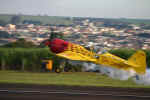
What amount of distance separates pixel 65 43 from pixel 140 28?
15630 millimetres

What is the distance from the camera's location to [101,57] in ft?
56.0

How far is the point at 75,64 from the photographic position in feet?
70.7

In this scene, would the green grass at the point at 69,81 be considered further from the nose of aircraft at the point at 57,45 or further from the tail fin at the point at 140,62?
the nose of aircraft at the point at 57,45

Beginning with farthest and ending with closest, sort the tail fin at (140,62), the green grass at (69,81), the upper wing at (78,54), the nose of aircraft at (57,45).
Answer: the nose of aircraft at (57,45) → the upper wing at (78,54) → the tail fin at (140,62) → the green grass at (69,81)

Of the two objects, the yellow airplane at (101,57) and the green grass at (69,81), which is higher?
the yellow airplane at (101,57)

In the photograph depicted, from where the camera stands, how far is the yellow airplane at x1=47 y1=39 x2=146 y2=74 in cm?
1429

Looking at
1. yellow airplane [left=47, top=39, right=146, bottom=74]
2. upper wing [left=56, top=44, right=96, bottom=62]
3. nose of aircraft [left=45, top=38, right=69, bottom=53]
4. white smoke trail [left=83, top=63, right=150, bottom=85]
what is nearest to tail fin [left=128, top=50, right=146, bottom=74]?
yellow airplane [left=47, top=39, right=146, bottom=74]

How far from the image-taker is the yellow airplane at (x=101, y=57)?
14289 millimetres

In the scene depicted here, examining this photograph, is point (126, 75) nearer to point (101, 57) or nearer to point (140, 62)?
point (140, 62)

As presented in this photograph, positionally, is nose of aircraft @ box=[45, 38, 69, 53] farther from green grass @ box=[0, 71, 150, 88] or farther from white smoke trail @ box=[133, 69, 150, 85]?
white smoke trail @ box=[133, 69, 150, 85]

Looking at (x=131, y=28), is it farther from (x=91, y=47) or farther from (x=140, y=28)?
(x=91, y=47)

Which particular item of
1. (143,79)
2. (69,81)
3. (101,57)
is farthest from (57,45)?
(143,79)

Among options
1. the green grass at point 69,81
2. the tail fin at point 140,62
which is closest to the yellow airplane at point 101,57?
the tail fin at point 140,62

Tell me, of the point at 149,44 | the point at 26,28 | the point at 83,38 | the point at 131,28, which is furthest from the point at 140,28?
the point at 26,28
